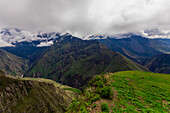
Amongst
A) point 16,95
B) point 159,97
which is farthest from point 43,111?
point 159,97

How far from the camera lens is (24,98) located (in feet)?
392

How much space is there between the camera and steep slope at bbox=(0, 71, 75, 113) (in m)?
110

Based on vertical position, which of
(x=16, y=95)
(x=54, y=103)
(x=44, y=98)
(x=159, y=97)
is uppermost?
(x=159, y=97)

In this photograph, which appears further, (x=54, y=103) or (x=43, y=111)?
(x=54, y=103)

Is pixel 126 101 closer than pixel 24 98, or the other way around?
pixel 126 101

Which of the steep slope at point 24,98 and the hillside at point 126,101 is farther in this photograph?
the steep slope at point 24,98

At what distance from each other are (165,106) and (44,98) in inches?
6240

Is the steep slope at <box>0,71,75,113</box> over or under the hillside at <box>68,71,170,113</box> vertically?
under

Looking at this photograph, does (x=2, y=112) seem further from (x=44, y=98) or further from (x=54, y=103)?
(x=54, y=103)

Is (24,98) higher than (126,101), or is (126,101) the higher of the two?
(126,101)

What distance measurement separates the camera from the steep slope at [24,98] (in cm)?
10978

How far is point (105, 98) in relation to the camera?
2216cm

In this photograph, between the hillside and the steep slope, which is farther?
the steep slope

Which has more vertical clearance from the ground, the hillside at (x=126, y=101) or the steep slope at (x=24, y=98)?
the hillside at (x=126, y=101)
